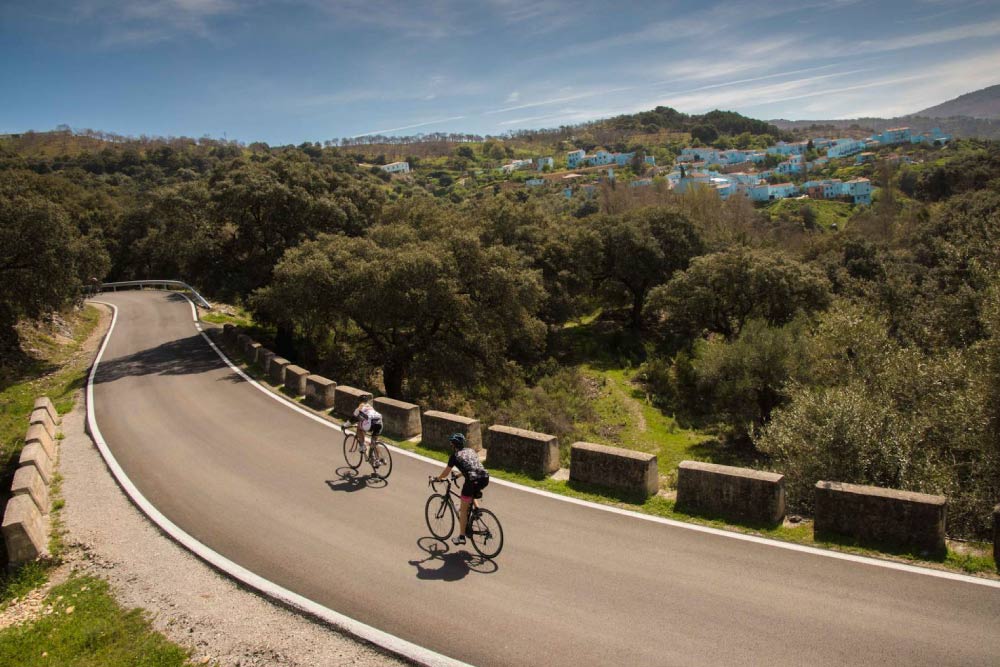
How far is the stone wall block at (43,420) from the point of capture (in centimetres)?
1400

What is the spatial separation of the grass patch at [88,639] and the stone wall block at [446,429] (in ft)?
20.7

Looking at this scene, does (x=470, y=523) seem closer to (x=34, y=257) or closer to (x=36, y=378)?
(x=36, y=378)

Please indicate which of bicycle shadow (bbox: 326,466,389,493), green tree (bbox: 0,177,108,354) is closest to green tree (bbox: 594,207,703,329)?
green tree (bbox: 0,177,108,354)

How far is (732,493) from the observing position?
889cm

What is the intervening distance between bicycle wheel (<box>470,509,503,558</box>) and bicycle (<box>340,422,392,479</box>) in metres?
3.36

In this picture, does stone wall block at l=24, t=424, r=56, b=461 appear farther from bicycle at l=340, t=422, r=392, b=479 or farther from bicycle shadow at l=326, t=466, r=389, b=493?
bicycle shadow at l=326, t=466, r=389, b=493

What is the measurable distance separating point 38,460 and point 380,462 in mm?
6784

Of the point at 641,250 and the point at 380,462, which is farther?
the point at 641,250

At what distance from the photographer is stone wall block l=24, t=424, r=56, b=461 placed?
1277 centimetres

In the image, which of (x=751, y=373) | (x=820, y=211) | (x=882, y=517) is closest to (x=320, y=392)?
(x=882, y=517)

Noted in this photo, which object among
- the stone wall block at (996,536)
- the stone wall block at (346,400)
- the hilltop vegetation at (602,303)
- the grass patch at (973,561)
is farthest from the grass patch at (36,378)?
the stone wall block at (996,536)

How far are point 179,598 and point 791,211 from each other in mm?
114783

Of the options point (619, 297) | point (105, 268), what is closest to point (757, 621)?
point (105, 268)

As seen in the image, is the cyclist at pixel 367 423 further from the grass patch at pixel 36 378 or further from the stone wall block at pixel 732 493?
the grass patch at pixel 36 378
